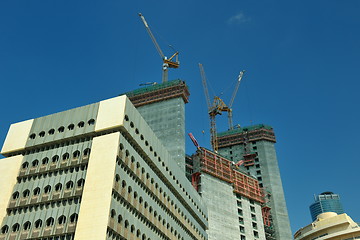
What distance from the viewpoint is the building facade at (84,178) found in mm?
54594

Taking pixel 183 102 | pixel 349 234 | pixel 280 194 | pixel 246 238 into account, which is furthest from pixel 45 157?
pixel 280 194

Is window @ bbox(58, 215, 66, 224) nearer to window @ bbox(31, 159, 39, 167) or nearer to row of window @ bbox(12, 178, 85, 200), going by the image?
row of window @ bbox(12, 178, 85, 200)

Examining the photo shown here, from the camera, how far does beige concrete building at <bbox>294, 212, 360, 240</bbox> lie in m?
74.2

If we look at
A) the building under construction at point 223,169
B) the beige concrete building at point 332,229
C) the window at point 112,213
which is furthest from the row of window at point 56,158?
the building under construction at point 223,169

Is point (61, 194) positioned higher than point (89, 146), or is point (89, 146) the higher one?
point (89, 146)

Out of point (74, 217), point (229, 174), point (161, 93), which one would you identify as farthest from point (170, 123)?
point (74, 217)

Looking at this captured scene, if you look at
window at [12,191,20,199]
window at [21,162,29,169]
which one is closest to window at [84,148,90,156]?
window at [21,162,29,169]

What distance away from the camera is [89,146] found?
6281cm

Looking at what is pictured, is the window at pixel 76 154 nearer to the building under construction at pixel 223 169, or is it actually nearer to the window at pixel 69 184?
the window at pixel 69 184

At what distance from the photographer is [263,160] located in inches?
6855

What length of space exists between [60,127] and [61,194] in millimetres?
15197

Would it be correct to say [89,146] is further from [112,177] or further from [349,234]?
[349,234]

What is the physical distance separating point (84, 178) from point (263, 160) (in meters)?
129

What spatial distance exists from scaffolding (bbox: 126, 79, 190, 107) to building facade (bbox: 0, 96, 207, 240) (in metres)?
62.7
